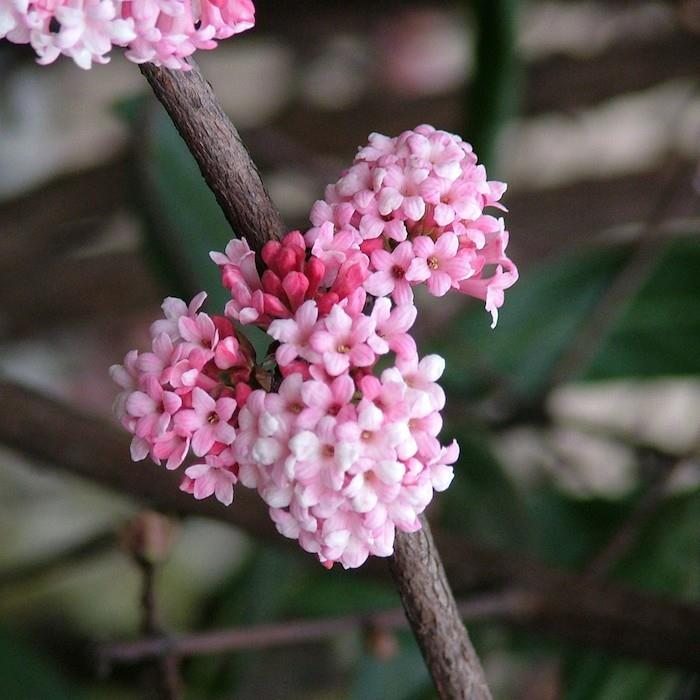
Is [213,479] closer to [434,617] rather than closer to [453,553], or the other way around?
[434,617]

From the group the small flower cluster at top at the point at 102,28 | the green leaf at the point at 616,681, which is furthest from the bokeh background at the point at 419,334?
the small flower cluster at top at the point at 102,28

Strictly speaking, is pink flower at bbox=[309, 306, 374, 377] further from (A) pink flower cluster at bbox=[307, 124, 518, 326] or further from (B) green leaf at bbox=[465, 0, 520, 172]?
(B) green leaf at bbox=[465, 0, 520, 172]

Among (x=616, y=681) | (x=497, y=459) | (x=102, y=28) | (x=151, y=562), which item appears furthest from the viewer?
(x=497, y=459)

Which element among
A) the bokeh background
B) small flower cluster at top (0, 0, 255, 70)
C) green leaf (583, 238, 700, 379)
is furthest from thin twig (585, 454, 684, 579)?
small flower cluster at top (0, 0, 255, 70)

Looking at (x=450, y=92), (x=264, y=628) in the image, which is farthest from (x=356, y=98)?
(x=264, y=628)

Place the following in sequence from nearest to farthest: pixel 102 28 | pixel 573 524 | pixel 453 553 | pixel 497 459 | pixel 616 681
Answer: pixel 102 28 → pixel 453 553 → pixel 616 681 → pixel 497 459 → pixel 573 524

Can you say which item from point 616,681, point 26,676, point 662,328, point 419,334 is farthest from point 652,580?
point 26,676

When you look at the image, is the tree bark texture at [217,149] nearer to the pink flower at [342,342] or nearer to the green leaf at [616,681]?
the pink flower at [342,342]

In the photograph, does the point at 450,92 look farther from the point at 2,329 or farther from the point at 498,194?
the point at 498,194
